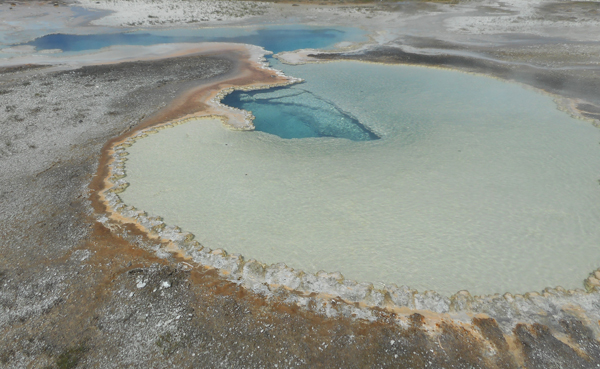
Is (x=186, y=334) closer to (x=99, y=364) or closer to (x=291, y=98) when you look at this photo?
(x=99, y=364)

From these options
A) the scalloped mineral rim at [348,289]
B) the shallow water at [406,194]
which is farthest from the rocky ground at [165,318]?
the shallow water at [406,194]

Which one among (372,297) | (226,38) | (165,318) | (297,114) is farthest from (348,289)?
(226,38)

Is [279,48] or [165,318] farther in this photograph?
[279,48]

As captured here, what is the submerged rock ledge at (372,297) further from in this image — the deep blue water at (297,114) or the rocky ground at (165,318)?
the deep blue water at (297,114)

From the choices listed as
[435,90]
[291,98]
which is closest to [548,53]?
[435,90]

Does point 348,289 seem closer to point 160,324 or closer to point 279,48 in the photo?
point 160,324

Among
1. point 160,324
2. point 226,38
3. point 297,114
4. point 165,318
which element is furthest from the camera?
point 226,38

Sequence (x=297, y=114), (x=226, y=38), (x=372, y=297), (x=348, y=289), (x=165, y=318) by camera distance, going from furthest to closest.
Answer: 1. (x=226, y=38)
2. (x=297, y=114)
3. (x=348, y=289)
4. (x=372, y=297)
5. (x=165, y=318)

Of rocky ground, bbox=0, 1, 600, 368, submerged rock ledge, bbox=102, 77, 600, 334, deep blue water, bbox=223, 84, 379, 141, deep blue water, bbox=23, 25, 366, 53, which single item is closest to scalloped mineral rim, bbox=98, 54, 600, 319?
submerged rock ledge, bbox=102, 77, 600, 334
